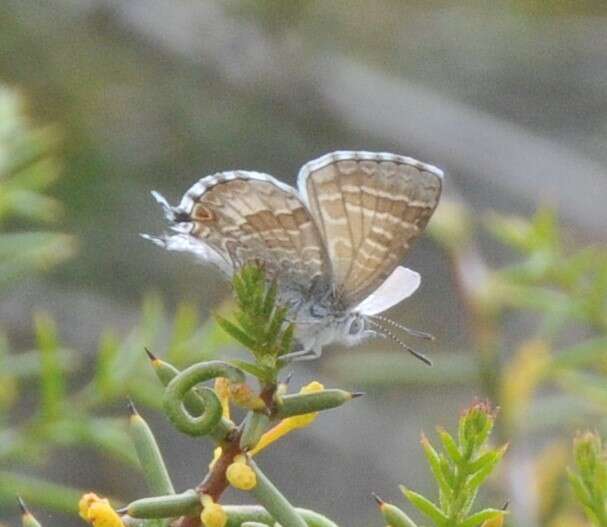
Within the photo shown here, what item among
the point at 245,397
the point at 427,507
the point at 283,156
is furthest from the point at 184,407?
the point at 283,156

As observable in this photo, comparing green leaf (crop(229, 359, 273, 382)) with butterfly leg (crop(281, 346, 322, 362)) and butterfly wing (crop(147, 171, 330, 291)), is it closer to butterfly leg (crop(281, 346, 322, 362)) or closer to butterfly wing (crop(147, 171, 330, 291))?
butterfly leg (crop(281, 346, 322, 362))

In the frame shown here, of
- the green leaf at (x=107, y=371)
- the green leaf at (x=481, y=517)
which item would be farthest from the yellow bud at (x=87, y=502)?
the green leaf at (x=107, y=371)

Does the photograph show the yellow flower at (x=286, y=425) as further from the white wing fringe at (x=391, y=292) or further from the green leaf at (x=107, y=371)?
the green leaf at (x=107, y=371)

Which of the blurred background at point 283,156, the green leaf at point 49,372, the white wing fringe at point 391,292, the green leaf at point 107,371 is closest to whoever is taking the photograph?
the white wing fringe at point 391,292

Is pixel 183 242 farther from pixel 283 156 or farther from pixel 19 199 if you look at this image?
pixel 283 156

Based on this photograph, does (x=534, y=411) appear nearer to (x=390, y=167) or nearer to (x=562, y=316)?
(x=562, y=316)

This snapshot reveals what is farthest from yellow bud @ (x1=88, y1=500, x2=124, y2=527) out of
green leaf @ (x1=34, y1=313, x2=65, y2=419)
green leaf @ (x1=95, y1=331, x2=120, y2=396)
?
green leaf @ (x1=95, y1=331, x2=120, y2=396)
